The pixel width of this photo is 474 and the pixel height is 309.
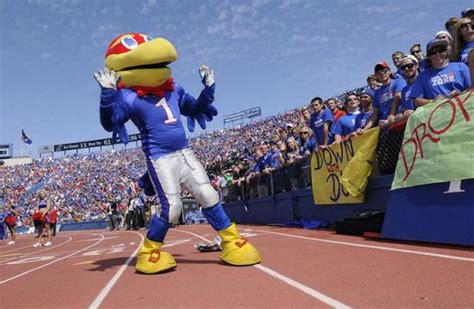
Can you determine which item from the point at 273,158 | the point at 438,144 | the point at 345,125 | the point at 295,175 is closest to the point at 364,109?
the point at 345,125

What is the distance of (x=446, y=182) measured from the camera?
15.6 ft

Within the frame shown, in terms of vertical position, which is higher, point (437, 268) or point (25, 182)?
point (25, 182)

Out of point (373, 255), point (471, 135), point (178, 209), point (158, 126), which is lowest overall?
point (373, 255)

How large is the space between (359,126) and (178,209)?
470 centimetres

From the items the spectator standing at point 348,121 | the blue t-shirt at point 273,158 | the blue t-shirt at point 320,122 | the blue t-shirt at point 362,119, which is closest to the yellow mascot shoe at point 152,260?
the blue t-shirt at point 362,119

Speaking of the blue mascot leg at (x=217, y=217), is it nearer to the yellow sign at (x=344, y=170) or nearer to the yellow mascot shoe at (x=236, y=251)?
the yellow mascot shoe at (x=236, y=251)

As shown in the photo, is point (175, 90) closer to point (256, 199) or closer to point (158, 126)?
point (158, 126)

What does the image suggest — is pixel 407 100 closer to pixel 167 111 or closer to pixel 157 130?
pixel 167 111

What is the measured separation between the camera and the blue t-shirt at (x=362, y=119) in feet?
26.2

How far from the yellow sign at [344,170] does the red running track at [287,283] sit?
5.39 feet

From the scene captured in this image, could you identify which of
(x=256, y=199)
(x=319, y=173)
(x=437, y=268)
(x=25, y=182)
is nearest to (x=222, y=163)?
(x=256, y=199)

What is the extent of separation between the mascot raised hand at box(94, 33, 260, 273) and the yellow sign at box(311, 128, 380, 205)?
2915 millimetres

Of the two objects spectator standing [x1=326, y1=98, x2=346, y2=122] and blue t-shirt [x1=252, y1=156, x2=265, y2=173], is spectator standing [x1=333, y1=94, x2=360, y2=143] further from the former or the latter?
blue t-shirt [x1=252, y1=156, x2=265, y2=173]

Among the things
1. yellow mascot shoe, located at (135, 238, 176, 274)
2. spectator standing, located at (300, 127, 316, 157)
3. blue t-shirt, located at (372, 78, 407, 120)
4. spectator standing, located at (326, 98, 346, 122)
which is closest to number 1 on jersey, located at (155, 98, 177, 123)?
yellow mascot shoe, located at (135, 238, 176, 274)
